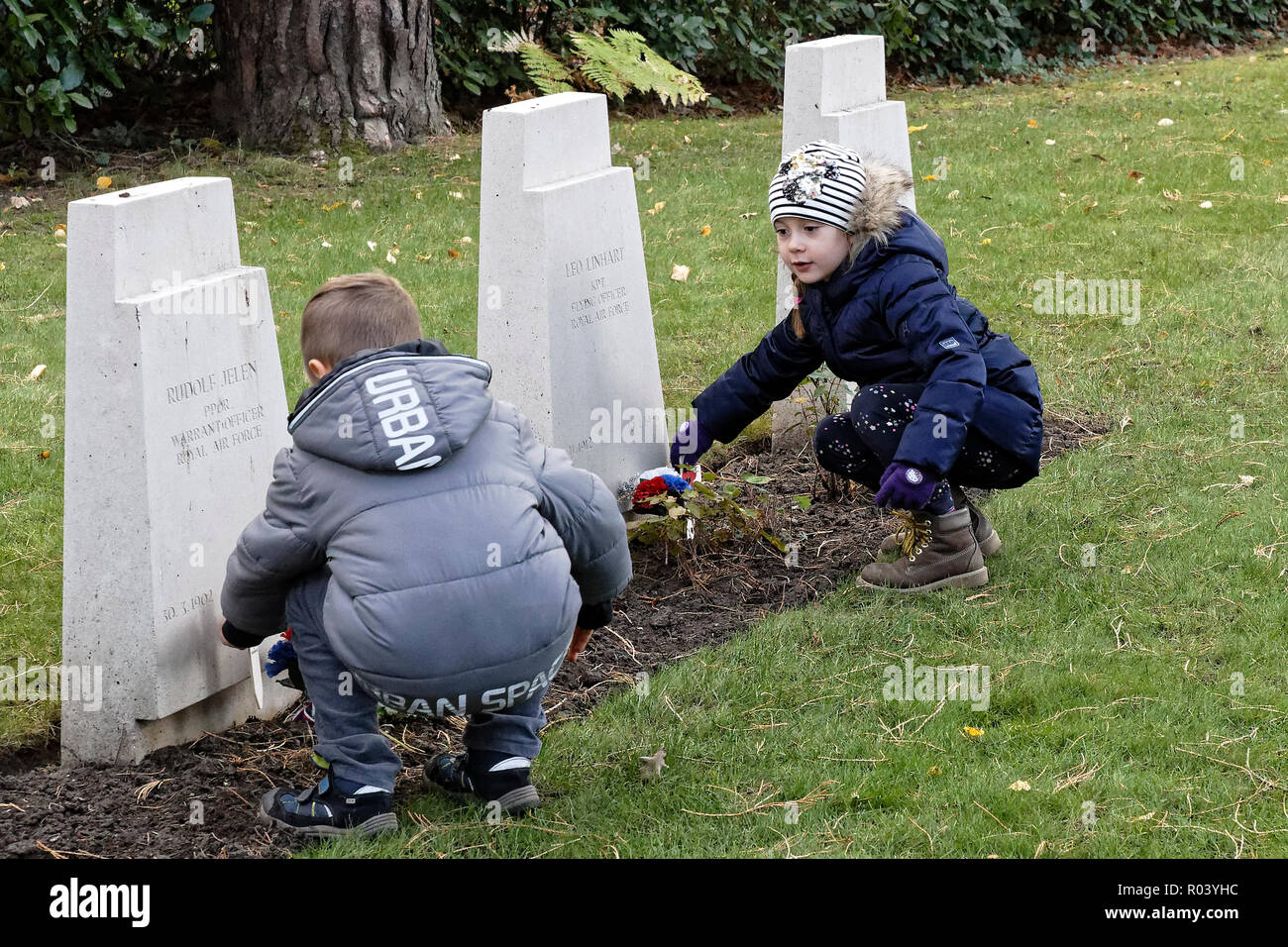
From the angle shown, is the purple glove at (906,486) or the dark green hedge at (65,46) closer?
the purple glove at (906,486)

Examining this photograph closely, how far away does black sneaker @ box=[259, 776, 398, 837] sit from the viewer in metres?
2.99

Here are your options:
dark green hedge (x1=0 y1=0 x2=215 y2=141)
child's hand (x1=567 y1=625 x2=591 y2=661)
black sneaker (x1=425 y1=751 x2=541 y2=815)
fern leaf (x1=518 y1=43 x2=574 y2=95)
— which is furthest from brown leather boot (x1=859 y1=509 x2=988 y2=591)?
dark green hedge (x1=0 y1=0 x2=215 y2=141)

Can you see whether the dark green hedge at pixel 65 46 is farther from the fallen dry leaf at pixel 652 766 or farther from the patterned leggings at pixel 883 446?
the fallen dry leaf at pixel 652 766

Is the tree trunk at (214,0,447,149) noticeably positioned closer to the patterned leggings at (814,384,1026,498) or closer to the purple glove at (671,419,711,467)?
the purple glove at (671,419,711,467)

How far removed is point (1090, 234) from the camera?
25.0ft

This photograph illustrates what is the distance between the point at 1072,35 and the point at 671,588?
11.7m

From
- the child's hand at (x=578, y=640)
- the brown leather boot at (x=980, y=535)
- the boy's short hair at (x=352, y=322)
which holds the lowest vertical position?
the brown leather boot at (x=980, y=535)

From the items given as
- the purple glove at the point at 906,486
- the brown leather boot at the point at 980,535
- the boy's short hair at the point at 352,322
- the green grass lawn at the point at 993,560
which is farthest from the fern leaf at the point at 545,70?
the boy's short hair at the point at 352,322

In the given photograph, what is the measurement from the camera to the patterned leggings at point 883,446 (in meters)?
4.15

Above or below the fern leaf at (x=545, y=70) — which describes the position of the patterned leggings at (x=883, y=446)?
below

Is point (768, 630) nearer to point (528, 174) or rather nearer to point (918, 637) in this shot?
point (918, 637)

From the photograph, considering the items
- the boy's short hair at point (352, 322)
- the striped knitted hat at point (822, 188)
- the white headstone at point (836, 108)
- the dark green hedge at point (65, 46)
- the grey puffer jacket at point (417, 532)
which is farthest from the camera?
the dark green hedge at point (65, 46)

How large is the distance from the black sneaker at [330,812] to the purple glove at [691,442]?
1.80 meters

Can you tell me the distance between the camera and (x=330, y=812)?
2.99 m
